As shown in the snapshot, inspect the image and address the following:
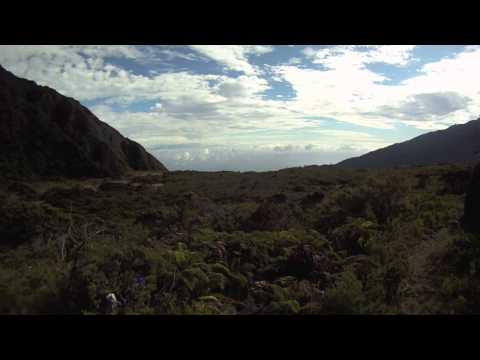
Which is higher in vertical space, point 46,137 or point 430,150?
point 430,150

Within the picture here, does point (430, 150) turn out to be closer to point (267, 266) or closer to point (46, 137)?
point (46, 137)

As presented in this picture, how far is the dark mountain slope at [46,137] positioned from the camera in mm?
35656

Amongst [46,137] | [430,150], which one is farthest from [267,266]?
[430,150]

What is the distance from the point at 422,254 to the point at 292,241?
2.57 metres

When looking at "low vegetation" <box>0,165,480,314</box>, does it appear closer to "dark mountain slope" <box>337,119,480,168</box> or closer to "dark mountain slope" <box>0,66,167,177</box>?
"dark mountain slope" <box>0,66,167,177</box>

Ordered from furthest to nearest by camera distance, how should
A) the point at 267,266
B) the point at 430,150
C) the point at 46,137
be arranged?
the point at 430,150, the point at 46,137, the point at 267,266

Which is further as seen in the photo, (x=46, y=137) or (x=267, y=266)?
(x=46, y=137)

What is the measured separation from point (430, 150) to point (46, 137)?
257ft

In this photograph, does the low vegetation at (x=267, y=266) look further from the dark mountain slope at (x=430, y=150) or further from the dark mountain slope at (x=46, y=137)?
the dark mountain slope at (x=430, y=150)

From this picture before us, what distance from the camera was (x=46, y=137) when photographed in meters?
39.2

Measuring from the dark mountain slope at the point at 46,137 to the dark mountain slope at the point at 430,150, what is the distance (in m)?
52.6

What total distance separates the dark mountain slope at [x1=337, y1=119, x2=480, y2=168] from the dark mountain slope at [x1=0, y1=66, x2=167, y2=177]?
Answer: 5259cm
